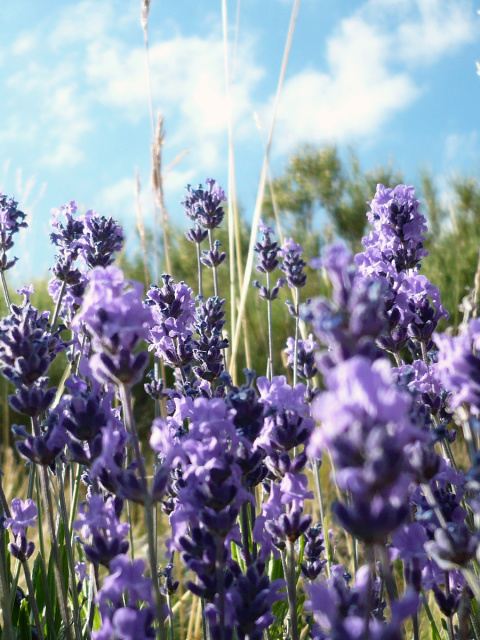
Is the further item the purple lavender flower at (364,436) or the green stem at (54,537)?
the green stem at (54,537)

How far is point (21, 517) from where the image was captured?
1379 millimetres

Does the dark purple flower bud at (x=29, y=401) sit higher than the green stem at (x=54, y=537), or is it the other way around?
the dark purple flower bud at (x=29, y=401)

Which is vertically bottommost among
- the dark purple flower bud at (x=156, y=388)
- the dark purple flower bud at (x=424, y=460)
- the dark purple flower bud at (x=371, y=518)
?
the dark purple flower bud at (x=371, y=518)

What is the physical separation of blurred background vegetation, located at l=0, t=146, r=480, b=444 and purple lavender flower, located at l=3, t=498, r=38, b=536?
149 cm

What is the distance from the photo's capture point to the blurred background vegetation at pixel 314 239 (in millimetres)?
7438

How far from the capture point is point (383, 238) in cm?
171

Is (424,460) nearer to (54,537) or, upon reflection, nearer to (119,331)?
(119,331)

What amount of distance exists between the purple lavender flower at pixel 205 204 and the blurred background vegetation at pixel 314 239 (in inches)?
14.1

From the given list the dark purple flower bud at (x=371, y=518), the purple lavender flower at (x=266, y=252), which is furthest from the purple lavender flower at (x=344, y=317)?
the purple lavender flower at (x=266, y=252)

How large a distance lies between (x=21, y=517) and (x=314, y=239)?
11.7 metres

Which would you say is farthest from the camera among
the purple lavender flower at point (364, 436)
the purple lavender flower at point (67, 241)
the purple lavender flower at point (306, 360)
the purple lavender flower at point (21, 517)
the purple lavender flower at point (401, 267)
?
the purple lavender flower at point (306, 360)

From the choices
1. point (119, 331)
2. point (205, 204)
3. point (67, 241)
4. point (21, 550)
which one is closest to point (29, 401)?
point (119, 331)

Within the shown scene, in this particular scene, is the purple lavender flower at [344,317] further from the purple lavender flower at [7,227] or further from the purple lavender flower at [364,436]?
the purple lavender flower at [7,227]

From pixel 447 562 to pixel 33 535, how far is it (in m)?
3.51
